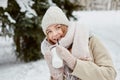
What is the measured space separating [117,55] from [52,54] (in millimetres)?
7809

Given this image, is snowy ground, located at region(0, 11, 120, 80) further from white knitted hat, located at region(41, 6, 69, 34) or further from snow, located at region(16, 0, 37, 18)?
white knitted hat, located at region(41, 6, 69, 34)

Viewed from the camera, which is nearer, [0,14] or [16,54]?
[0,14]

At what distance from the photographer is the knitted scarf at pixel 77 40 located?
2.52m

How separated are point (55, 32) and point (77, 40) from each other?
0.15 meters

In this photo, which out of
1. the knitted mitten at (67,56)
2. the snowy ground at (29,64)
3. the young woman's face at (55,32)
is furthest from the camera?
the snowy ground at (29,64)

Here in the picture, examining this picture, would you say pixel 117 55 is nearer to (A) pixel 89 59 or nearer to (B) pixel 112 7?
(A) pixel 89 59

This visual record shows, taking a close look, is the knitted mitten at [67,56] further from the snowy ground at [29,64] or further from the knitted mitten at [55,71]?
the snowy ground at [29,64]

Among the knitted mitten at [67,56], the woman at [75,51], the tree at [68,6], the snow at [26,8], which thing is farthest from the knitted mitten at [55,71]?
the tree at [68,6]

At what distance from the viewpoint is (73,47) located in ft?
8.32

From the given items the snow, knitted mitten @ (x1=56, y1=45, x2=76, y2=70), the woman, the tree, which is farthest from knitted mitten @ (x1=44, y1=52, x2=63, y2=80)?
the tree

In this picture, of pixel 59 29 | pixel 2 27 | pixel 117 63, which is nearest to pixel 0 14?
pixel 2 27

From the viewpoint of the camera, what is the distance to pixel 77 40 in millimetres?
2549

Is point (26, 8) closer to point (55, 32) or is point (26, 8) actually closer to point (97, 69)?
point (55, 32)

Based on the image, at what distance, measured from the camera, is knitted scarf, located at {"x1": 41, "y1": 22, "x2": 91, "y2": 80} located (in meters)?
2.52
